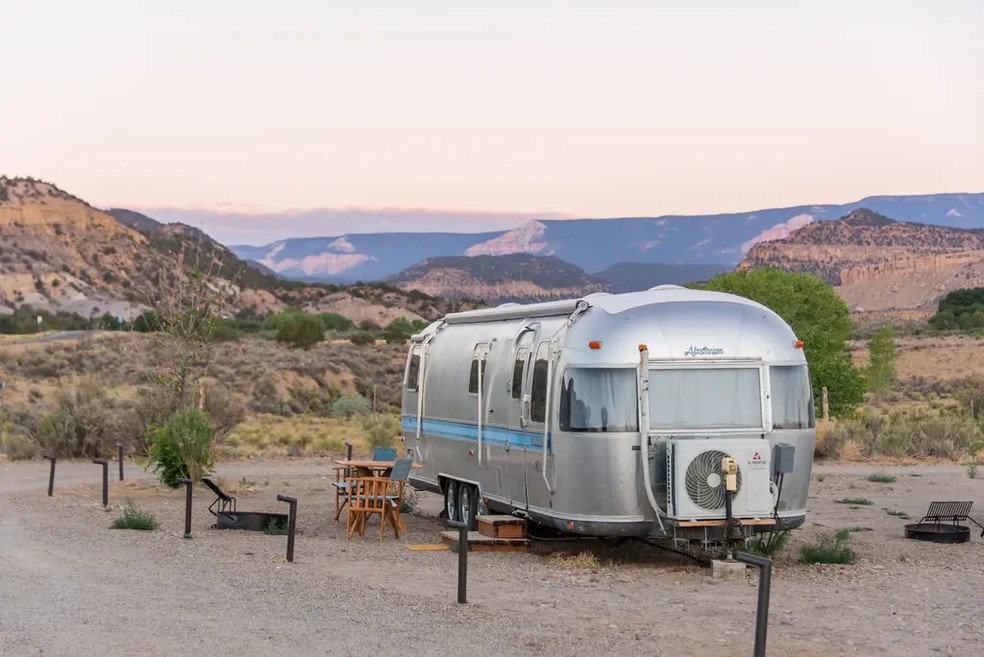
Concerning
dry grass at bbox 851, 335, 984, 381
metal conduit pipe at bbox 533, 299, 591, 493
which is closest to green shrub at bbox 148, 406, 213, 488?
metal conduit pipe at bbox 533, 299, 591, 493

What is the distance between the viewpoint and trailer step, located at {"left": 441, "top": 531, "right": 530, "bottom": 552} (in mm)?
14508

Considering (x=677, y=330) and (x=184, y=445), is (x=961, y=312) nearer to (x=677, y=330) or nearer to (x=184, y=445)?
(x=184, y=445)

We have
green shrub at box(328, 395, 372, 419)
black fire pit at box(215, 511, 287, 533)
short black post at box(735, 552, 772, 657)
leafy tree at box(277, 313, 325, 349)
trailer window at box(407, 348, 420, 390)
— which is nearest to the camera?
short black post at box(735, 552, 772, 657)

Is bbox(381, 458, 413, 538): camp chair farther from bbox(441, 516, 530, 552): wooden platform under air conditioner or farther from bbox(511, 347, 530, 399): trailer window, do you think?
bbox(511, 347, 530, 399): trailer window

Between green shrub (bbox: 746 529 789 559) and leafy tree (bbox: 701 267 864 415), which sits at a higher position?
leafy tree (bbox: 701 267 864 415)

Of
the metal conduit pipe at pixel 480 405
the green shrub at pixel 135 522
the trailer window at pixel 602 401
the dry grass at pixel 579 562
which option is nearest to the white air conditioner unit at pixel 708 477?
the trailer window at pixel 602 401

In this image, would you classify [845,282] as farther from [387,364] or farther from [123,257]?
[387,364]

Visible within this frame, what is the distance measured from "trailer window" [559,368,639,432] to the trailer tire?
3.97m

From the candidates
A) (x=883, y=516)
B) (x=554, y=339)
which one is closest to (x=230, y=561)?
(x=554, y=339)

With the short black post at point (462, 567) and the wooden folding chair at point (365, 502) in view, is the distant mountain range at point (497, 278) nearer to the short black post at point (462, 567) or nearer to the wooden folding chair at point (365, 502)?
the wooden folding chair at point (365, 502)

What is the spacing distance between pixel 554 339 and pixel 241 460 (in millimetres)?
16688

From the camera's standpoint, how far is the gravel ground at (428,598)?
9492 millimetres

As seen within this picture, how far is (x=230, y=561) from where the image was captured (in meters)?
13.7

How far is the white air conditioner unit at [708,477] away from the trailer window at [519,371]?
2105mm
